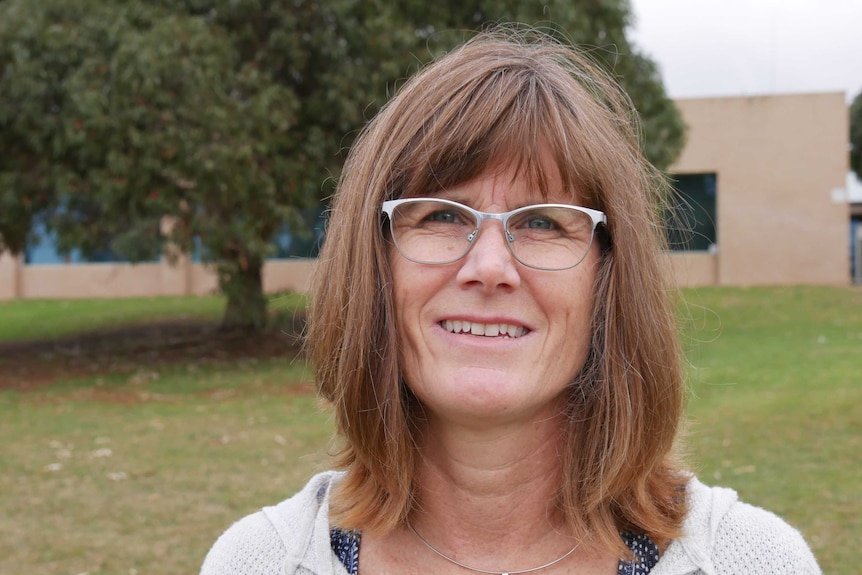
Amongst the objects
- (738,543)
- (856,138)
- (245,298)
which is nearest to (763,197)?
(856,138)

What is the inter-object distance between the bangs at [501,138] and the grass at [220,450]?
1.00 metres

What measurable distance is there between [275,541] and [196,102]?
9.03 m

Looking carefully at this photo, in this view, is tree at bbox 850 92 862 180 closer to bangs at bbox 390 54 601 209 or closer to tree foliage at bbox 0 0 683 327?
tree foliage at bbox 0 0 683 327

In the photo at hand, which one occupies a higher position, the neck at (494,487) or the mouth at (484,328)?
the mouth at (484,328)

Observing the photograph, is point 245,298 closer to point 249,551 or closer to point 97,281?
point 249,551

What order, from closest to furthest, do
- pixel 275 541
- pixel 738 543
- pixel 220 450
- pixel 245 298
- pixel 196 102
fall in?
pixel 738 543 → pixel 275 541 → pixel 220 450 → pixel 196 102 → pixel 245 298

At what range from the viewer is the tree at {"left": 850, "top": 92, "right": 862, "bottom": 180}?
1145 inches

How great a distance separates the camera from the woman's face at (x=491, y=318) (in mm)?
1550

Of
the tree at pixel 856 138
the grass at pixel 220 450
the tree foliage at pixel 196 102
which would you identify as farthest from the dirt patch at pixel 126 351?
the tree at pixel 856 138

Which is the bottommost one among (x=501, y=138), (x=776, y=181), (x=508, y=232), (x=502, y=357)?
(x=502, y=357)

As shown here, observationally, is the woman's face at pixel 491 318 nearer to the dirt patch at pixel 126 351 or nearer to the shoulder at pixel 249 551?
the shoulder at pixel 249 551

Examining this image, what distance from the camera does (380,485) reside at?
1.75 metres

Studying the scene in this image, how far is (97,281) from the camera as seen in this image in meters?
25.3

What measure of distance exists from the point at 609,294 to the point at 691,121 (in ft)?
81.3
